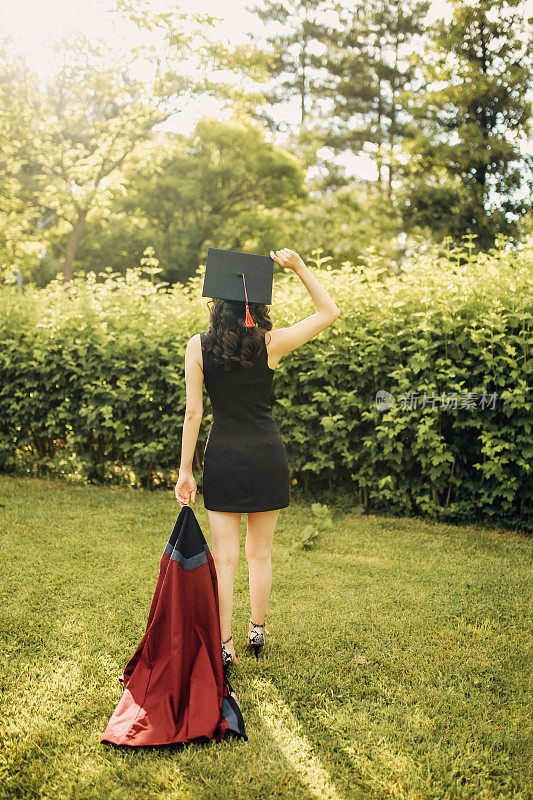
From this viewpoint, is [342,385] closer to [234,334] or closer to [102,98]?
[234,334]

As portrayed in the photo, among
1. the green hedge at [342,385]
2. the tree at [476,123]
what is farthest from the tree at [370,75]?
the green hedge at [342,385]

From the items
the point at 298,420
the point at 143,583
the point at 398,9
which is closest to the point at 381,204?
the point at 398,9

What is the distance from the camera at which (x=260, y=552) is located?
9.82 feet

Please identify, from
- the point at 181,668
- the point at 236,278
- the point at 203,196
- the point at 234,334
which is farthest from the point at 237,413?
the point at 203,196

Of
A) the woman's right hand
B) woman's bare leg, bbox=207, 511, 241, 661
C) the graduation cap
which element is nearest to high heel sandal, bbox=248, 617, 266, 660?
woman's bare leg, bbox=207, 511, 241, 661

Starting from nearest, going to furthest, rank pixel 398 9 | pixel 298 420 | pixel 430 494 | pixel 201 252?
pixel 430 494 → pixel 298 420 → pixel 201 252 → pixel 398 9

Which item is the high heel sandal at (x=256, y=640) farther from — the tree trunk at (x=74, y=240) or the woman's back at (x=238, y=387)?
the tree trunk at (x=74, y=240)

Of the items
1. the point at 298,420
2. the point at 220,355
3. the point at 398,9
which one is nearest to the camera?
the point at 220,355

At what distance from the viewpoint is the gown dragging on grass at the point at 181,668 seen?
7.96ft

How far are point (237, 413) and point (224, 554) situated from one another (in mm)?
694

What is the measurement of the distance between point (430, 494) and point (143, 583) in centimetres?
290

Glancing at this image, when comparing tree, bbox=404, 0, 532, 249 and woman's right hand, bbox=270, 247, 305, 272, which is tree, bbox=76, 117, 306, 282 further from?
woman's right hand, bbox=270, 247, 305, 272

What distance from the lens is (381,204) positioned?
1609cm

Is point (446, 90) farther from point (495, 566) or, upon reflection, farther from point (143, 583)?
point (143, 583)
